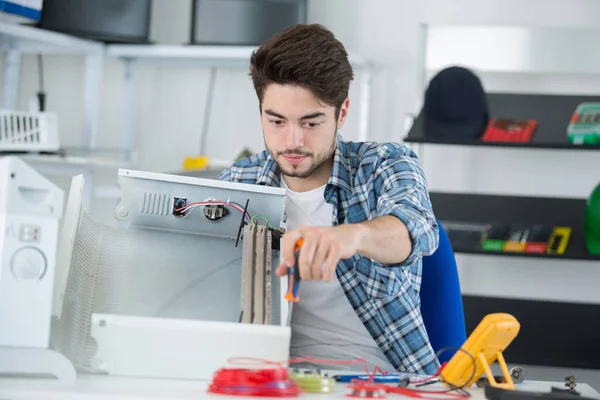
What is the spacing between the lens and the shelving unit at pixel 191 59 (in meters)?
3.51

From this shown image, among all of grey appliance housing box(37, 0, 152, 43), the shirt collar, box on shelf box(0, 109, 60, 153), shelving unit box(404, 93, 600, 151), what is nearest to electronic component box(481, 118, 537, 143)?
shelving unit box(404, 93, 600, 151)

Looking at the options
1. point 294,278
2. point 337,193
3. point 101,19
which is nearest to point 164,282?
point 294,278

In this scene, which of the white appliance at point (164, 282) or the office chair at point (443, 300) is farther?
the office chair at point (443, 300)

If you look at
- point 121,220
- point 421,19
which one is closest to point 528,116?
point 421,19

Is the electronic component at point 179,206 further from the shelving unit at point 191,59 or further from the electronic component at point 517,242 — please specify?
the electronic component at point 517,242

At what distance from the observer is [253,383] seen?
107 centimetres

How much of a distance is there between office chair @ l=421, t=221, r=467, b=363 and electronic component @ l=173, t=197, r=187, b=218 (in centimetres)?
51

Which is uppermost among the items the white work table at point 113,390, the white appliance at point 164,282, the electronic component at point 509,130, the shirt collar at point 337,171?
the electronic component at point 509,130

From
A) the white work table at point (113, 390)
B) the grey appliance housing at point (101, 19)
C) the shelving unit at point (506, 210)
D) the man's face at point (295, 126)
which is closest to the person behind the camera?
the white work table at point (113, 390)

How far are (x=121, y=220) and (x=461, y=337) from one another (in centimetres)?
67

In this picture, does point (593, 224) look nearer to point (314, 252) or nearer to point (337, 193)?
point (337, 193)

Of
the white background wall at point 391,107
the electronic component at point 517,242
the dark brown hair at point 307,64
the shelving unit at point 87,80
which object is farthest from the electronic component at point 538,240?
the dark brown hair at point 307,64

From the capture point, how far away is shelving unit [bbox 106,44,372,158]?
351cm

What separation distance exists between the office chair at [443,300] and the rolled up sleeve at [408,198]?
0.35 feet
